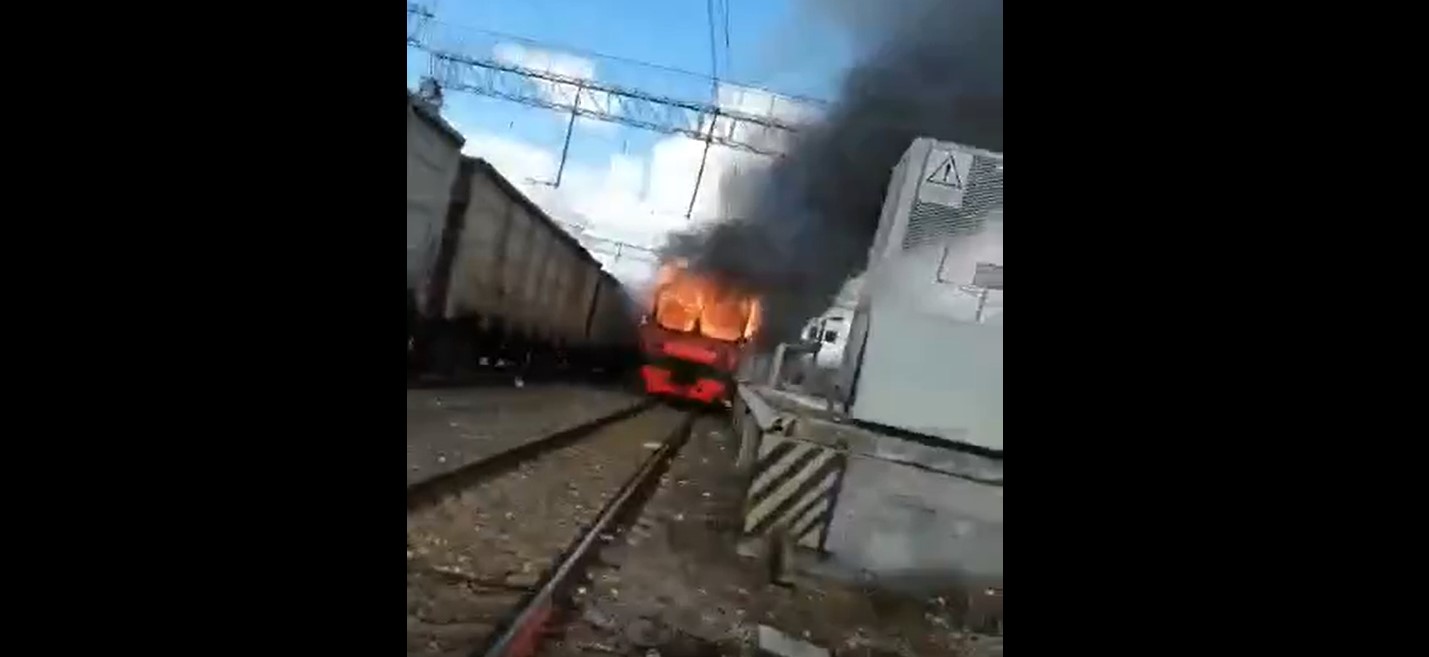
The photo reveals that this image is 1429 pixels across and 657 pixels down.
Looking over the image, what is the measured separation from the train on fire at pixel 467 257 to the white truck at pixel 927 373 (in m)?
0.31

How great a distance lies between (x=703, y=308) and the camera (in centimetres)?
184

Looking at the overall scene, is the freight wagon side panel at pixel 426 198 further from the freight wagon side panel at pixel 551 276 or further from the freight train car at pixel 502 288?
the freight wagon side panel at pixel 551 276

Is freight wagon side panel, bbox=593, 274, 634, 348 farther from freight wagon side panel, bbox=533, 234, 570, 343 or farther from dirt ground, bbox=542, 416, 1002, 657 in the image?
dirt ground, bbox=542, 416, 1002, 657

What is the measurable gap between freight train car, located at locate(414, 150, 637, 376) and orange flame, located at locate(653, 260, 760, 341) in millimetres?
65

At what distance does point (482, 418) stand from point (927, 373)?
710 mm

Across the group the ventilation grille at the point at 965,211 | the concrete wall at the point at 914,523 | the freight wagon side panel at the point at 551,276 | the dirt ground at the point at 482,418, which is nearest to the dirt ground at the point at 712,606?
the concrete wall at the point at 914,523

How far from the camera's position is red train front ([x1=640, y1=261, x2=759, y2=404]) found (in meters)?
1.81

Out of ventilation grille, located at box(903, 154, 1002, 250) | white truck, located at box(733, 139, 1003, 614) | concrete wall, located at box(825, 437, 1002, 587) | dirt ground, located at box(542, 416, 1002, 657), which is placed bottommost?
dirt ground, located at box(542, 416, 1002, 657)

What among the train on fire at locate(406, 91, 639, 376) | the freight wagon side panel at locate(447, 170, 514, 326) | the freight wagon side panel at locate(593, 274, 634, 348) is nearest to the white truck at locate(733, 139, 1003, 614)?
the freight wagon side panel at locate(593, 274, 634, 348)
